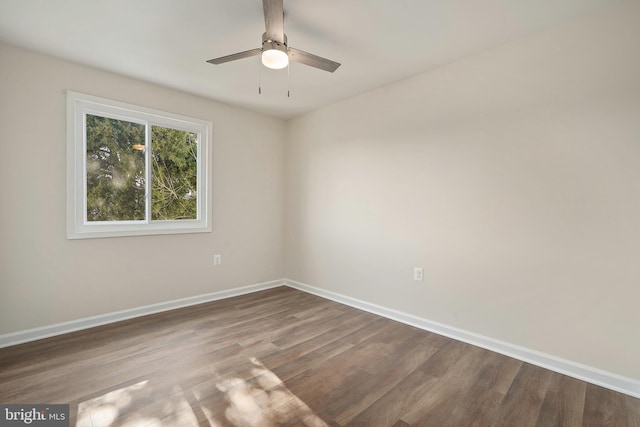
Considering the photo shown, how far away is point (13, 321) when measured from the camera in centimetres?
245

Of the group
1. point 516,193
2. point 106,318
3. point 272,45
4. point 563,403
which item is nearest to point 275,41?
point 272,45

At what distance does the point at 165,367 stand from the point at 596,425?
106 inches

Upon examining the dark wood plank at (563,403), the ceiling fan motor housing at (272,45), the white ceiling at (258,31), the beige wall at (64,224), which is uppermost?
the white ceiling at (258,31)

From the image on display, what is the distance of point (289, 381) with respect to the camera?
197cm

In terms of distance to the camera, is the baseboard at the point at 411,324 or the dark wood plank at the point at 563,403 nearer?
the dark wood plank at the point at 563,403

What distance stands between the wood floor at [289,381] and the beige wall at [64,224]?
1.22 feet

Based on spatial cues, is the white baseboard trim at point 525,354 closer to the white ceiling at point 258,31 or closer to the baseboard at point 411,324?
the baseboard at point 411,324

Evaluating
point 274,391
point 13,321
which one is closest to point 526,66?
point 274,391

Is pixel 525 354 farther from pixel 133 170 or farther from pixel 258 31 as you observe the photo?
pixel 133 170

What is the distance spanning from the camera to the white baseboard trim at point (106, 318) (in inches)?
97.1

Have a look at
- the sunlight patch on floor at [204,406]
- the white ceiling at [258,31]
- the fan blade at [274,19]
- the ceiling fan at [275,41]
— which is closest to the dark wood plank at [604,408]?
the sunlight patch on floor at [204,406]

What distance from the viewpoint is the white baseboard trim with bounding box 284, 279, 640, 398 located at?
191 centimetres

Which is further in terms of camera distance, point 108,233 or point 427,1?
point 108,233

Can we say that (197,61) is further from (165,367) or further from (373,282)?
(373,282)
